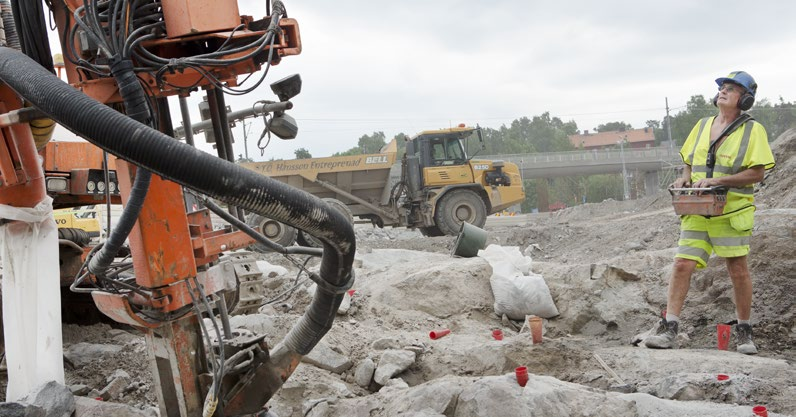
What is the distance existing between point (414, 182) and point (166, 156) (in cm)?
1417

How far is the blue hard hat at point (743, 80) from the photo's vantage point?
4910 mm

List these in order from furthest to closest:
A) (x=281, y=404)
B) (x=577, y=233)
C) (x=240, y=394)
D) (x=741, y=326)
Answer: (x=577, y=233)
(x=741, y=326)
(x=281, y=404)
(x=240, y=394)

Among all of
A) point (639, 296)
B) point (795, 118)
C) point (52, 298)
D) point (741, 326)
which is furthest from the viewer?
point (795, 118)

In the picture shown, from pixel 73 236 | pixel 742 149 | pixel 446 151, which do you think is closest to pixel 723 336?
pixel 742 149

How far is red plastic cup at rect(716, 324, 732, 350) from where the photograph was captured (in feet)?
15.7

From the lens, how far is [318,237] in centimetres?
271

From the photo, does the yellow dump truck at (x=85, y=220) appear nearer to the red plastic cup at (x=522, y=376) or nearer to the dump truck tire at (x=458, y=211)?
the dump truck tire at (x=458, y=211)

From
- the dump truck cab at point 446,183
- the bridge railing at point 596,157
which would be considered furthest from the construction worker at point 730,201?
the bridge railing at point 596,157

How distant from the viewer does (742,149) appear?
15.9 feet

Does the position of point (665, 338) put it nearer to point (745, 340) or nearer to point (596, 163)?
point (745, 340)

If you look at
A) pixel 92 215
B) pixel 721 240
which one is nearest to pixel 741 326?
pixel 721 240

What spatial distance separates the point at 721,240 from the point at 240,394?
3343mm

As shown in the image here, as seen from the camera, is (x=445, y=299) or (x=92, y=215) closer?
(x=445, y=299)

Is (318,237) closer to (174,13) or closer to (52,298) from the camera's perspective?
(174,13)
